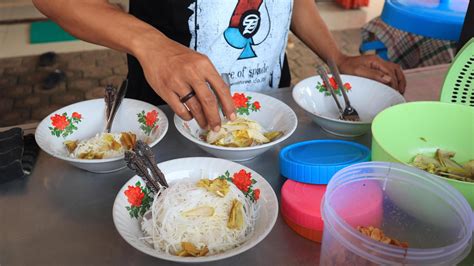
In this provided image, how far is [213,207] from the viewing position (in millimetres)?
776

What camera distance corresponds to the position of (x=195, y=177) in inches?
34.0

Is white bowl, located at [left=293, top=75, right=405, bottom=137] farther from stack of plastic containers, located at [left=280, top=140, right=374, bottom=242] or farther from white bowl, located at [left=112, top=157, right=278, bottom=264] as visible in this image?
white bowl, located at [left=112, top=157, right=278, bottom=264]

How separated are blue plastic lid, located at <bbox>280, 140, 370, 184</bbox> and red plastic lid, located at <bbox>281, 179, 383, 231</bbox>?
0.06 ft

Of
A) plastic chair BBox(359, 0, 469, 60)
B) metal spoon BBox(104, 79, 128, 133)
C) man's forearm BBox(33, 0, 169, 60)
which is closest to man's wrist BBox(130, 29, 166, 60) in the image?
man's forearm BBox(33, 0, 169, 60)

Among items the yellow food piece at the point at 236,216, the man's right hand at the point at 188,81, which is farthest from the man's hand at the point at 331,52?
the yellow food piece at the point at 236,216

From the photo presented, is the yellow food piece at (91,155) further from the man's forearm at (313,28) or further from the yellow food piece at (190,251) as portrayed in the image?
the man's forearm at (313,28)

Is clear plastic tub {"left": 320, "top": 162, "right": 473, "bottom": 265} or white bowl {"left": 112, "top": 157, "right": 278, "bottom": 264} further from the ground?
clear plastic tub {"left": 320, "top": 162, "right": 473, "bottom": 265}

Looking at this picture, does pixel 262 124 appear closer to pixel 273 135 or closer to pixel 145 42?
pixel 273 135

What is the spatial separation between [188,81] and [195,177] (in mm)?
183

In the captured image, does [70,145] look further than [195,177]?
Yes

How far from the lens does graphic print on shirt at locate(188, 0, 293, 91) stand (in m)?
1.17

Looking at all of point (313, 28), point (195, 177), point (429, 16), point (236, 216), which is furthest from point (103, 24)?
point (429, 16)

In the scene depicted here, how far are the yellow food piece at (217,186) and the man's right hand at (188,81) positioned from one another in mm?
115

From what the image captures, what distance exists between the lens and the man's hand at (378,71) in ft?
4.04
